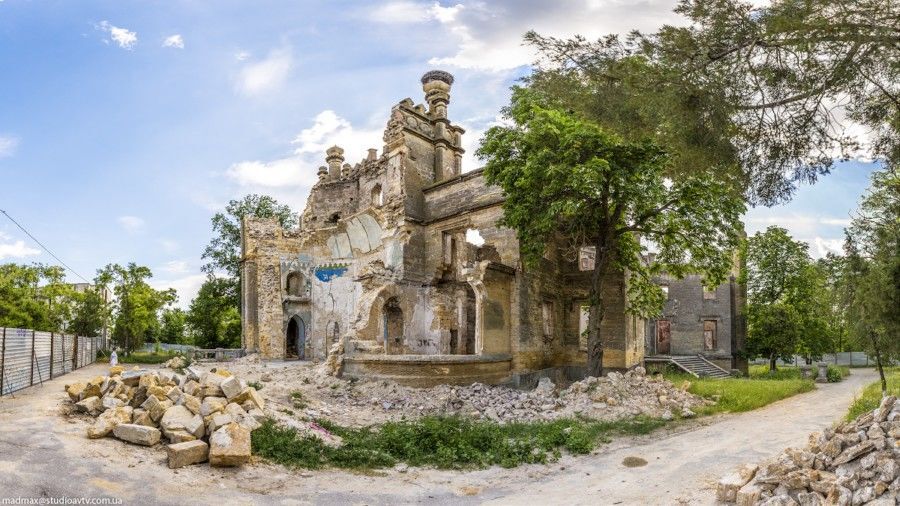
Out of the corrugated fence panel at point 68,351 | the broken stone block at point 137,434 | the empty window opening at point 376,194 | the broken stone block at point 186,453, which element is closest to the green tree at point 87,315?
the corrugated fence panel at point 68,351

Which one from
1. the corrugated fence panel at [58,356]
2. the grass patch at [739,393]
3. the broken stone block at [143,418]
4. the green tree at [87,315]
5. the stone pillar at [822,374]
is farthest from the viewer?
the green tree at [87,315]

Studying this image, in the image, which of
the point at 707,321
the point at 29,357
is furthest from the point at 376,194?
the point at 29,357

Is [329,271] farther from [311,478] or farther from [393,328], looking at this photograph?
[311,478]

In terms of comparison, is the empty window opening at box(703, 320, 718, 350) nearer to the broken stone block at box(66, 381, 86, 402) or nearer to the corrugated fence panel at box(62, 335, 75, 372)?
the broken stone block at box(66, 381, 86, 402)

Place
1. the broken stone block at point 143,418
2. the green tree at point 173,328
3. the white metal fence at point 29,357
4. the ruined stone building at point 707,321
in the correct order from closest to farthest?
1. the broken stone block at point 143,418
2. the white metal fence at point 29,357
3. the ruined stone building at point 707,321
4. the green tree at point 173,328

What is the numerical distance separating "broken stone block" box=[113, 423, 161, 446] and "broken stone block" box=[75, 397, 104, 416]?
4.32 ft

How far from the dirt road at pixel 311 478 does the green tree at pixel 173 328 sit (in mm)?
50243

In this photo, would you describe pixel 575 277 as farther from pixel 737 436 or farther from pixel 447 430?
pixel 447 430

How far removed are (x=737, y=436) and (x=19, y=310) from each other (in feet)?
116

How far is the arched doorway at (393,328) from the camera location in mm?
21234

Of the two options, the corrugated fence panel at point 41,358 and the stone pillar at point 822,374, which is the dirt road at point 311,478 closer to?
the corrugated fence panel at point 41,358

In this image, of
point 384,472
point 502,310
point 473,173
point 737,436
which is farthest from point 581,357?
point 384,472

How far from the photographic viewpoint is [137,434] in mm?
7508

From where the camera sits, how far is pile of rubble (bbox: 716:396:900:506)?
5.52 m
